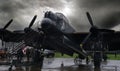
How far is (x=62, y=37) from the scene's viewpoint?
23.3m

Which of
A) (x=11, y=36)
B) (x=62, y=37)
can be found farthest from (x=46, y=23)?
(x=11, y=36)

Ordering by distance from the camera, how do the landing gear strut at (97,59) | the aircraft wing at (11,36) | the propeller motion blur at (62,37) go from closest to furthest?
the propeller motion blur at (62,37)
the landing gear strut at (97,59)
the aircraft wing at (11,36)

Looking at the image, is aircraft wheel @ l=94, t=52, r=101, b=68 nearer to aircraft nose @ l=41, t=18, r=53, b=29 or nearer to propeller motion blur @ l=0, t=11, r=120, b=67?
propeller motion blur @ l=0, t=11, r=120, b=67

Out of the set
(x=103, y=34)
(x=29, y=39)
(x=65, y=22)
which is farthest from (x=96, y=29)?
(x=29, y=39)

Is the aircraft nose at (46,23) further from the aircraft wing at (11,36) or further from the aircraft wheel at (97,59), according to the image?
the aircraft wing at (11,36)

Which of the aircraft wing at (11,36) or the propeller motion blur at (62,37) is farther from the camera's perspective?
the aircraft wing at (11,36)

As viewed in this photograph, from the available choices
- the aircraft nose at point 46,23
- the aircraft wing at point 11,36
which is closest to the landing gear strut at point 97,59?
Answer: the aircraft nose at point 46,23

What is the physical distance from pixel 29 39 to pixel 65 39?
419 cm

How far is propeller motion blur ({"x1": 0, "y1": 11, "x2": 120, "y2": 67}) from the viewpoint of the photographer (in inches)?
846

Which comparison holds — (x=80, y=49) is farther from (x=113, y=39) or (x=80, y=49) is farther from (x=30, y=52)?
(x=30, y=52)

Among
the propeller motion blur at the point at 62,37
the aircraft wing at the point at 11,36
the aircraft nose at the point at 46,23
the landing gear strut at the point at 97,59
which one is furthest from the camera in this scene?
the aircraft wing at the point at 11,36

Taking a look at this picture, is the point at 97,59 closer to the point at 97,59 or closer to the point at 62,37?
the point at 97,59

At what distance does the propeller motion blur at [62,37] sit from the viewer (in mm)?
21484

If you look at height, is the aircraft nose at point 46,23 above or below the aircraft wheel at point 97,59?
above
